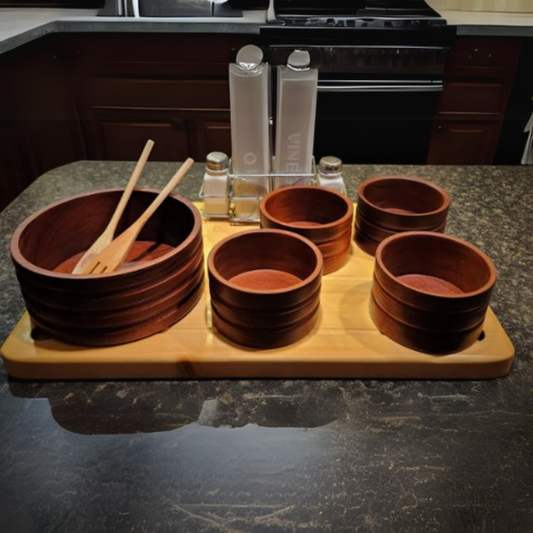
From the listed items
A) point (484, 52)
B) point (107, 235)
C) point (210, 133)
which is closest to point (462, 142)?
point (484, 52)

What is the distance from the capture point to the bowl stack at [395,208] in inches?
27.6

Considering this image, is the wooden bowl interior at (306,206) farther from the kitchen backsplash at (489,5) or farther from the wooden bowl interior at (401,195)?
the kitchen backsplash at (489,5)

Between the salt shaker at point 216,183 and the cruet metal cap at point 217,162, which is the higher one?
the cruet metal cap at point 217,162

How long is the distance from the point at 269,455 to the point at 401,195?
460 millimetres

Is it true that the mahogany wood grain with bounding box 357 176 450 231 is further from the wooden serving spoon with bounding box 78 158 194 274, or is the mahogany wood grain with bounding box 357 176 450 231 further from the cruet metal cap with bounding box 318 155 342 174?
the wooden serving spoon with bounding box 78 158 194 274

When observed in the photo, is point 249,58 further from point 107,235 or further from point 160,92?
point 160,92

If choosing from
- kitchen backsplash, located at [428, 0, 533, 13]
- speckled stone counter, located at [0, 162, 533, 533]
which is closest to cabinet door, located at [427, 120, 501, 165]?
kitchen backsplash, located at [428, 0, 533, 13]

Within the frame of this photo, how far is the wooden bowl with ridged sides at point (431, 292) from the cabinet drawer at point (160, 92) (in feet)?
4.65

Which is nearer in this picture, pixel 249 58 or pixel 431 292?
pixel 431 292

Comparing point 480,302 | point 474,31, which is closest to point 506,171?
point 480,302

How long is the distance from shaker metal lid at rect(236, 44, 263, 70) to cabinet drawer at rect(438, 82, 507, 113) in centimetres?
140

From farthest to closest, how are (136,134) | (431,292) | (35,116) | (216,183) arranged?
(136,134), (35,116), (216,183), (431,292)

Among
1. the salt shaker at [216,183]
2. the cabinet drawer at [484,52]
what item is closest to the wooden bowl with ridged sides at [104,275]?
the salt shaker at [216,183]

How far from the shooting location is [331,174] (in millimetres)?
801
